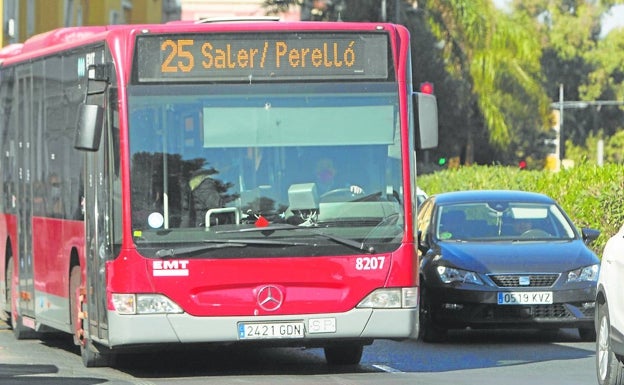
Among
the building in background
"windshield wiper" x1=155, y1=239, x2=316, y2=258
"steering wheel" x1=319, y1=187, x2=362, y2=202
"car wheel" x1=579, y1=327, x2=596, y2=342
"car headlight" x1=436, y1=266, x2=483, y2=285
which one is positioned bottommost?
"car wheel" x1=579, y1=327, x2=596, y2=342

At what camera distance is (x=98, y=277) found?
1362 cm

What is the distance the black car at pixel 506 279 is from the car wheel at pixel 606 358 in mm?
4342

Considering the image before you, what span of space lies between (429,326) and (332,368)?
308cm

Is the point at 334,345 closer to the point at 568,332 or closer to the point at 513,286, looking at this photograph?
the point at 513,286

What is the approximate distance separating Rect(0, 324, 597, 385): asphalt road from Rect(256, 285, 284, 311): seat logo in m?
0.57

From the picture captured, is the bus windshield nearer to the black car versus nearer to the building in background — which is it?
the black car

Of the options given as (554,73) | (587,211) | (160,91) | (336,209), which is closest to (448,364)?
(336,209)

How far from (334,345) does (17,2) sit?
3071cm

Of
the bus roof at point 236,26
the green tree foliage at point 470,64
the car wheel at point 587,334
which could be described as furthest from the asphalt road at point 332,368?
the green tree foliage at point 470,64

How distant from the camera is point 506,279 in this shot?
55.4 feet

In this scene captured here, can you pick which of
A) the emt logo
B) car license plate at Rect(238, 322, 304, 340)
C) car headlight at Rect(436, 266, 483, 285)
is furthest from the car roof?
the emt logo

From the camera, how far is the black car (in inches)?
662

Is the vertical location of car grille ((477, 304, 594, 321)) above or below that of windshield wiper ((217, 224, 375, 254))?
below

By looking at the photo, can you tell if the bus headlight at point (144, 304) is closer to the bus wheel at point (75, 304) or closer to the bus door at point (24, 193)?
the bus wheel at point (75, 304)
